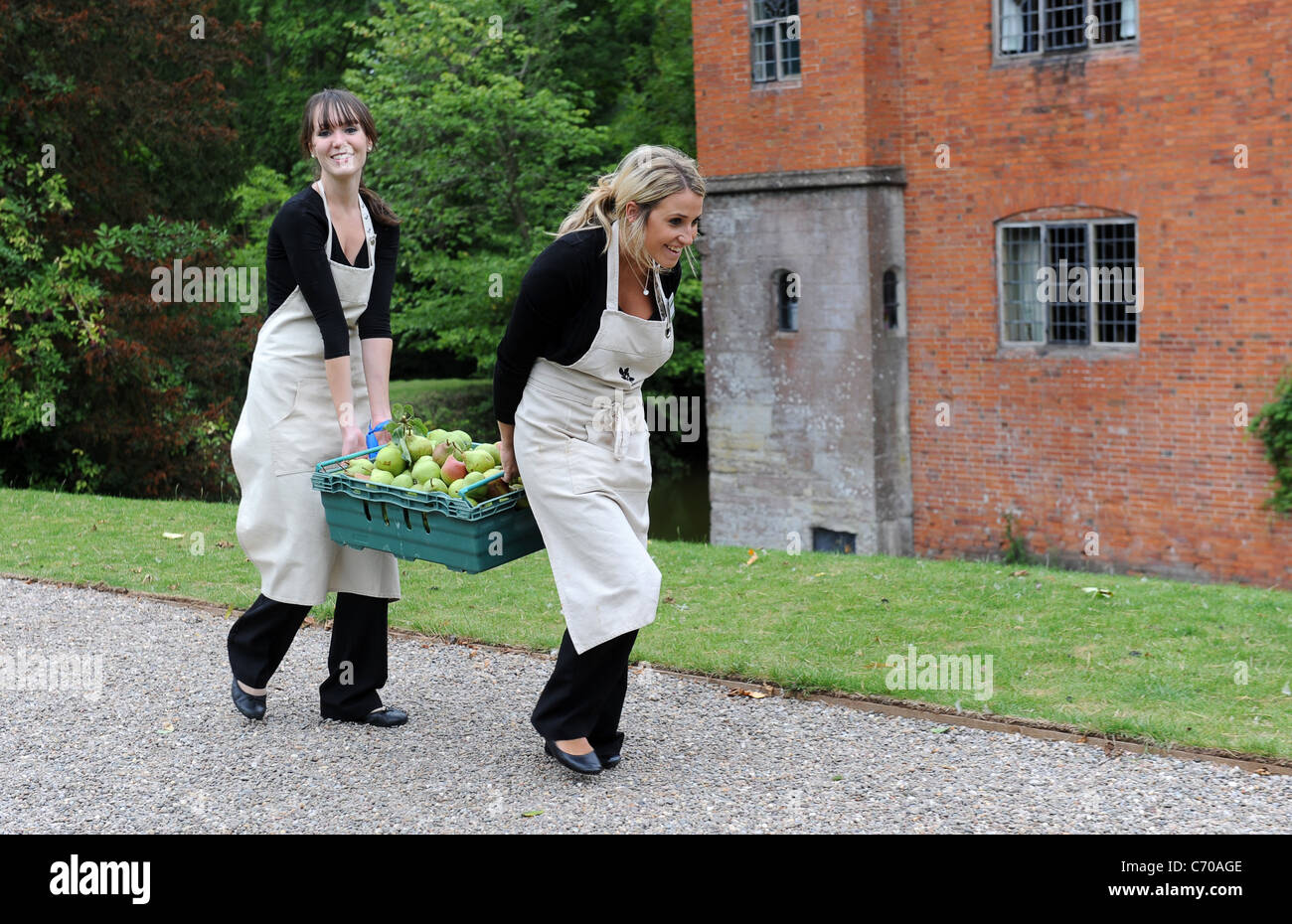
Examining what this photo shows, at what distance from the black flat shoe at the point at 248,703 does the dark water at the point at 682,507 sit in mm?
16491

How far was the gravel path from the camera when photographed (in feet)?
15.9

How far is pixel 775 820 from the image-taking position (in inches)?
188

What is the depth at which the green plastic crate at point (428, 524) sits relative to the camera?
16.6ft

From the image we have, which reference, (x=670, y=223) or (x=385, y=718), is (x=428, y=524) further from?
(x=670, y=223)

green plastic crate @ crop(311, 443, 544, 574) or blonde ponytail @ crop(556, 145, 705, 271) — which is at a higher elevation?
blonde ponytail @ crop(556, 145, 705, 271)

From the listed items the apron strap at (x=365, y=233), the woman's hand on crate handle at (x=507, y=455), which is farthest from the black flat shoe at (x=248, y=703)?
the apron strap at (x=365, y=233)

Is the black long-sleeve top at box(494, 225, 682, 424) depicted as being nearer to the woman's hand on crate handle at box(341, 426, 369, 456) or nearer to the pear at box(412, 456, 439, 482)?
the pear at box(412, 456, 439, 482)

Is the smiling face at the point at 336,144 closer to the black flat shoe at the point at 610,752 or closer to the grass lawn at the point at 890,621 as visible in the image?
the black flat shoe at the point at 610,752

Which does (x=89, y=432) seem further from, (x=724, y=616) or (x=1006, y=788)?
(x=1006, y=788)

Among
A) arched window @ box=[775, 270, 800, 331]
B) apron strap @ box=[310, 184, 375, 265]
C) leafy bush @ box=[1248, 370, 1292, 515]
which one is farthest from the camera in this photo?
arched window @ box=[775, 270, 800, 331]

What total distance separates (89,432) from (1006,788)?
15.7m

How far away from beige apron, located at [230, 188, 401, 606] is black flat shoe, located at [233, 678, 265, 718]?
0.55 m

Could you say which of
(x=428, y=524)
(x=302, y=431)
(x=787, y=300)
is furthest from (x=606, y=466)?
(x=787, y=300)

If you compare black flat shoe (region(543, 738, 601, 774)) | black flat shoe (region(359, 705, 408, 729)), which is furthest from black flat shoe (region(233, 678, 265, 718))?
black flat shoe (region(543, 738, 601, 774))
